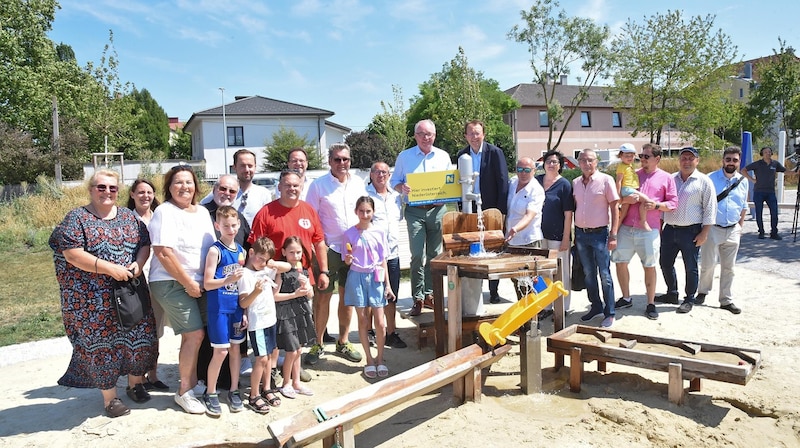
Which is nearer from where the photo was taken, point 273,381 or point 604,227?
point 273,381

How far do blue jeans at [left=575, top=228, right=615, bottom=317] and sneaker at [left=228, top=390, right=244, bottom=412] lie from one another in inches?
151

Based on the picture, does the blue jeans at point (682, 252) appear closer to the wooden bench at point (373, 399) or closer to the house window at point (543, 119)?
the wooden bench at point (373, 399)

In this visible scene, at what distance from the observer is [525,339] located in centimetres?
421

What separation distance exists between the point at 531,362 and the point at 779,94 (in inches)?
1292

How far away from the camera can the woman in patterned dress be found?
3.56 m

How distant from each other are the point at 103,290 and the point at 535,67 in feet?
105

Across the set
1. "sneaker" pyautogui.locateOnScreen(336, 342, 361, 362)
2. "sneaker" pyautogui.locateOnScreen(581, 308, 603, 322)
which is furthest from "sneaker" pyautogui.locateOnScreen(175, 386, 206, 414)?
"sneaker" pyautogui.locateOnScreen(581, 308, 603, 322)

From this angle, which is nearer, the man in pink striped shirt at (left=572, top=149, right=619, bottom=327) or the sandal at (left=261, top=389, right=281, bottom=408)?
the sandal at (left=261, top=389, right=281, bottom=408)

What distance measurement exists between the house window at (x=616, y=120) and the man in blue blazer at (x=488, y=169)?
44714mm

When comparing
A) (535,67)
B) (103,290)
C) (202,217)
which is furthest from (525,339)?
(535,67)

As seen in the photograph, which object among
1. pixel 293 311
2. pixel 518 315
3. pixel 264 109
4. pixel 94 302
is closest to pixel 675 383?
pixel 518 315

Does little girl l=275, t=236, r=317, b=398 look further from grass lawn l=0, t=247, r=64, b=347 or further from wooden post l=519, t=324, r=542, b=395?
grass lawn l=0, t=247, r=64, b=347

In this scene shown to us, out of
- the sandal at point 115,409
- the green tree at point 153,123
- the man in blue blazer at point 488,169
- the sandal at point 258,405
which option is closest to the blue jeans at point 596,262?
the man in blue blazer at point 488,169

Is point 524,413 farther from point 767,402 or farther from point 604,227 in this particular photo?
point 604,227
